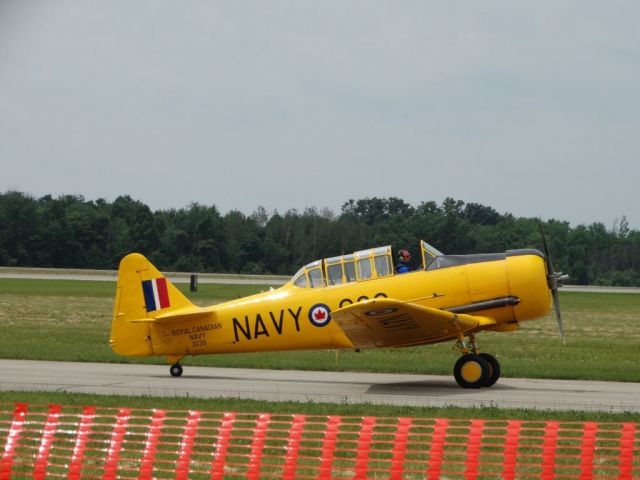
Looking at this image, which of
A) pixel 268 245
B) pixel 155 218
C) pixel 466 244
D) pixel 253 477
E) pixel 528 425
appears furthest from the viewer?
pixel 155 218

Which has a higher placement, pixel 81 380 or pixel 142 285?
pixel 142 285

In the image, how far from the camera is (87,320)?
32531mm

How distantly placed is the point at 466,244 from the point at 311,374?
35.4 meters

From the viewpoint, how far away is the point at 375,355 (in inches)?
861

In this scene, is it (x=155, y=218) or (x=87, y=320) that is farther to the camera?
(x=155, y=218)

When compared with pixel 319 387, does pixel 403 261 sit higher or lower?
higher

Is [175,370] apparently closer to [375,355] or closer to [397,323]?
[397,323]

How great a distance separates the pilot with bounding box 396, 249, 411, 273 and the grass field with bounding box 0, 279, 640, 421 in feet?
9.50

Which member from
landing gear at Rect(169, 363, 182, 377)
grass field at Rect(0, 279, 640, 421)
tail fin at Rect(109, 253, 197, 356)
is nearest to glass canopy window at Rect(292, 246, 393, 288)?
tail fin at Rect(109, 253, 197, 356)

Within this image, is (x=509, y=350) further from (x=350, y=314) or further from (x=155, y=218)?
→ (x=155, y=218)

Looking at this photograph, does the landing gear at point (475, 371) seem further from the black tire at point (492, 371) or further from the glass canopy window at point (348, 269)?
the glass canopy window at point (348, 269)

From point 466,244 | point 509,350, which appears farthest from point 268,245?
point 509,350

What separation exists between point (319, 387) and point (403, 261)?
8.18 ft

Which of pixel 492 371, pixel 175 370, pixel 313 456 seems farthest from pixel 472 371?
pixel 313 456
